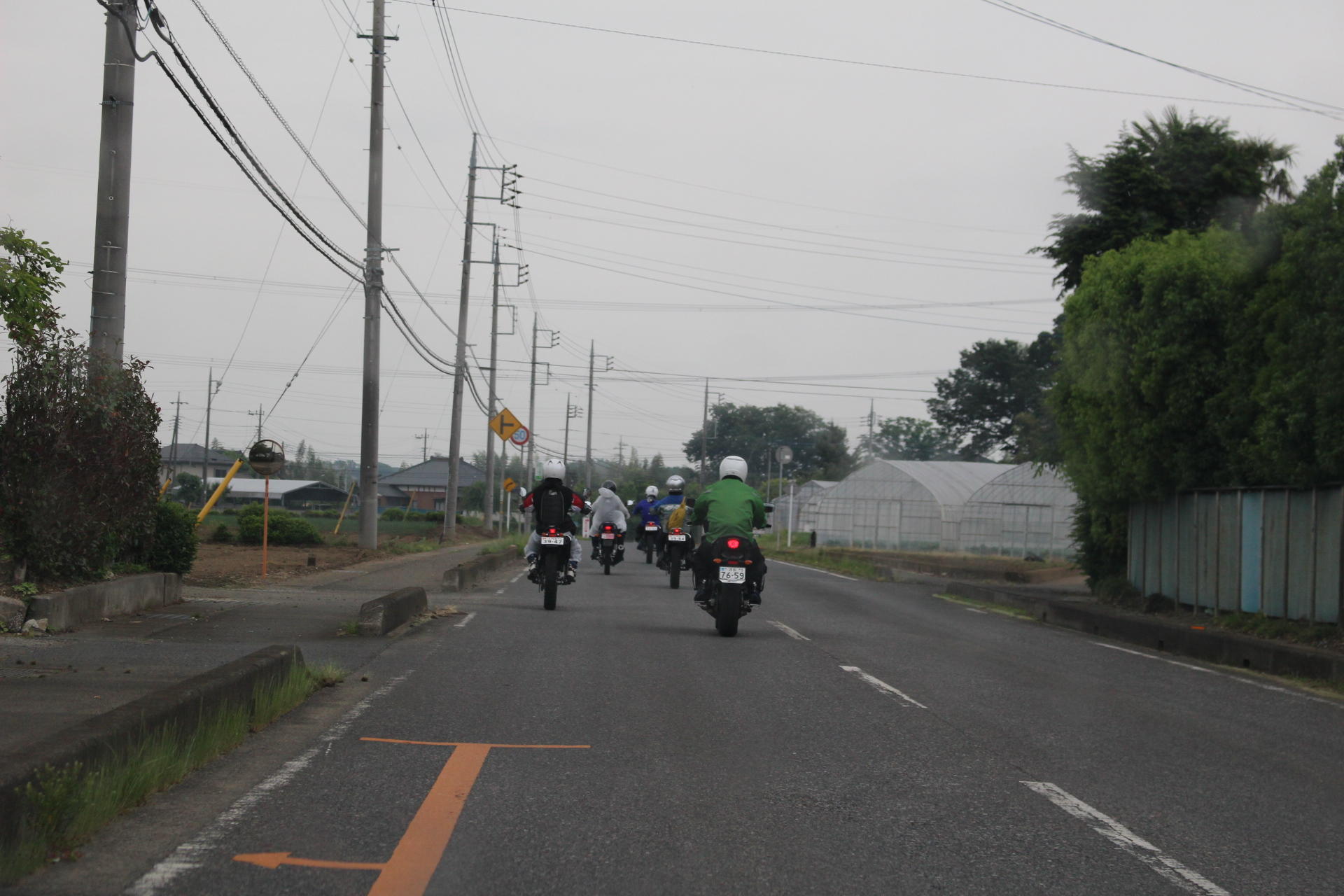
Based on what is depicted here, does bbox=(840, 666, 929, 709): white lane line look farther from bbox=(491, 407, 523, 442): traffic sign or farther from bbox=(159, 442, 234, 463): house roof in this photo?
bbox=(159, 442, 234, 463): house roof

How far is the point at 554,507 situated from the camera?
17.0m

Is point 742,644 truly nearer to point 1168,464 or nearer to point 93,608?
point 93,608

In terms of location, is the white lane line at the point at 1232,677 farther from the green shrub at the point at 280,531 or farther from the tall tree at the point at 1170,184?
the green shrub at the point at 280,531

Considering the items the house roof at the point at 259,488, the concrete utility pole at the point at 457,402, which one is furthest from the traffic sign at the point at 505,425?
the house roof at the point at 259,488

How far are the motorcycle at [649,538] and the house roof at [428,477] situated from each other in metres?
78.7

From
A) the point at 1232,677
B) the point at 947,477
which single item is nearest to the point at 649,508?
the point at 1232,677

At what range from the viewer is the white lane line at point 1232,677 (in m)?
11.8

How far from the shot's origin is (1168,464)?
19875 millimetres

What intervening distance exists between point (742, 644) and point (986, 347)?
70.6 metres

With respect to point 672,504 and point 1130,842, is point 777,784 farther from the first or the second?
point 672,504

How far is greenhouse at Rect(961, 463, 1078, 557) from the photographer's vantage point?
147ft

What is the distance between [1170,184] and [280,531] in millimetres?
23749

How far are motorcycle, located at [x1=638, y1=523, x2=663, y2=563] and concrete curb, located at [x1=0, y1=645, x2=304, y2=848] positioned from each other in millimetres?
19814

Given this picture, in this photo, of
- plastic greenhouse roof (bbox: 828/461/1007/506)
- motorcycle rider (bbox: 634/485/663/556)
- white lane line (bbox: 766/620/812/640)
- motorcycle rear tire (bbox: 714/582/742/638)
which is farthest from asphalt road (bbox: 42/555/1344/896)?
plastic greenhouse roof (bbox: 828/461/1007/506)
